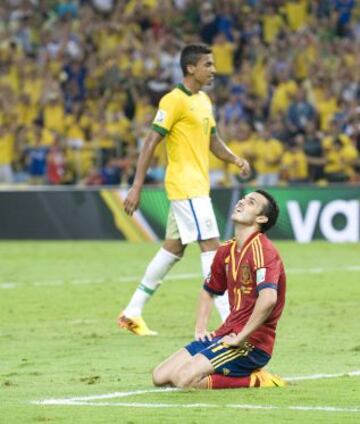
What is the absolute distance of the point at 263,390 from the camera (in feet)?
31.4

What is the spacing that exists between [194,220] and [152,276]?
0.76 metres

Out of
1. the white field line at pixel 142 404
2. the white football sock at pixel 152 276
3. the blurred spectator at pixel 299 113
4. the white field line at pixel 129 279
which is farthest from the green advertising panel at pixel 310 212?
the white field line at pixel 142 404

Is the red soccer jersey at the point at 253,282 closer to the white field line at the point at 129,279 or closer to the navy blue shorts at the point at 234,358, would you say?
the navy blue shorts at the point at 234,358

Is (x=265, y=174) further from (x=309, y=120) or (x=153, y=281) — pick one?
(x=153, y=281)

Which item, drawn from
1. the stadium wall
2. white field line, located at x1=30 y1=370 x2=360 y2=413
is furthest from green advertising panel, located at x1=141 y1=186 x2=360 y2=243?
white field line, located at x1=30 y1=370 x2=360 y2=413

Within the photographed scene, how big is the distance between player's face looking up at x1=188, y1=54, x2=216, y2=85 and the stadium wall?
41.5 ft

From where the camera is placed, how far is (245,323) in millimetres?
9688

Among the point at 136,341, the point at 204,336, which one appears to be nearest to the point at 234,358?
the point at 204,336

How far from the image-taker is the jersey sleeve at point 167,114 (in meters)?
13.2

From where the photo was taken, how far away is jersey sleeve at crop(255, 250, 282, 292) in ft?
31.3

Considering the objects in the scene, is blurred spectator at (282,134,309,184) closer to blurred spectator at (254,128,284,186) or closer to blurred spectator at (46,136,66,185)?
blurred spectator at (254,128,284,186)

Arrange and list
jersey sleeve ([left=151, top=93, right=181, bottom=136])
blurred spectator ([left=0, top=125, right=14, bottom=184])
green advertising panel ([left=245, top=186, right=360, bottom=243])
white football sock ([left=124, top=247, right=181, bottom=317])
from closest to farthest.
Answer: jersey sleeve ([left=151, top=93, right=181, bottom=136]), white football sock ([left=124, top=247, right=181, bottom=317]), green advertising panel ([left=245, top=186, right=360, bottom=243]), blurred spectator ([left=0, top=125, right=14, bottom=184])

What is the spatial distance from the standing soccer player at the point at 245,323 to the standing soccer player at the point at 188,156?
10.5ft

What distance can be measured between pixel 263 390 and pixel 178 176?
161 inches
